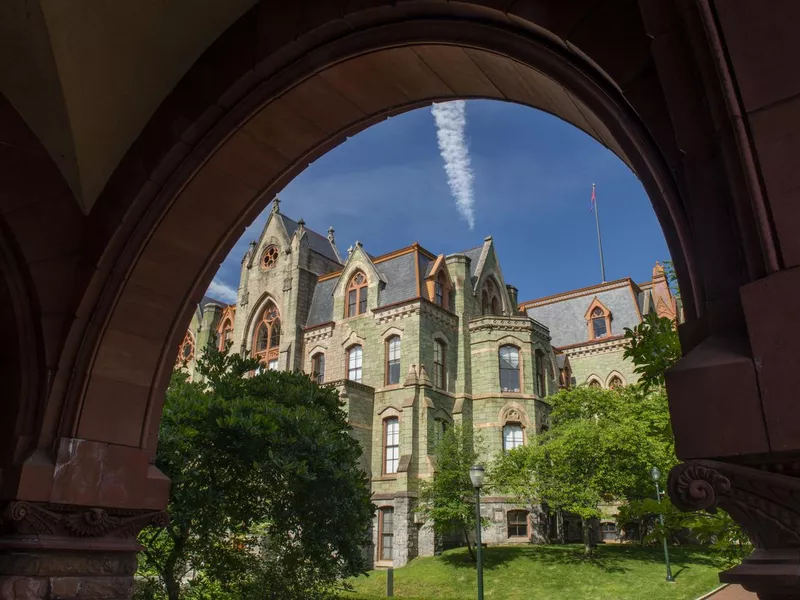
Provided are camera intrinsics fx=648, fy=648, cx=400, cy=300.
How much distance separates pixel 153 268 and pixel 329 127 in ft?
4.65

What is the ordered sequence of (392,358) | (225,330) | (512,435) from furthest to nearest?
A: 1. (225,330)
2. (392,358)
3. (512,435)

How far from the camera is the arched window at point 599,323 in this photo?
39.5 metres

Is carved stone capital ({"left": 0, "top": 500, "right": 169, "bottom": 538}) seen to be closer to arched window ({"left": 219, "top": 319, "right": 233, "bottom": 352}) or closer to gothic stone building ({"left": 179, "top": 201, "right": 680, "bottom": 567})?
gothic stone building ({"left": 179, "top": 201, "right": 680, "bottom": 567})

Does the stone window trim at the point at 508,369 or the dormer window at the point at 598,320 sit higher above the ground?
the dormer window at the point at 598,320

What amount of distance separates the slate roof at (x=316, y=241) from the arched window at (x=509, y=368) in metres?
12.2

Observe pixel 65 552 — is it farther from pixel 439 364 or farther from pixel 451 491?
pixel 439 364

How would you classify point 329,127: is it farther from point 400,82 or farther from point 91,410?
point 91,410

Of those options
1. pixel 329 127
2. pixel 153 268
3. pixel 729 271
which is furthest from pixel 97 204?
pixel 729 271

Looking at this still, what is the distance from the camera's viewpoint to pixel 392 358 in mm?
29469

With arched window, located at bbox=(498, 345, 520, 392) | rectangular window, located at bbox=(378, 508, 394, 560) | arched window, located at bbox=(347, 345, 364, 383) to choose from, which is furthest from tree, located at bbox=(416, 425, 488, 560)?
arched window, located at bbox=(347, 345, 364, 383)

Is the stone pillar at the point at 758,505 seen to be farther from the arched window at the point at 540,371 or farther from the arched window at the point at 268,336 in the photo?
the arched window at the point at 268,336

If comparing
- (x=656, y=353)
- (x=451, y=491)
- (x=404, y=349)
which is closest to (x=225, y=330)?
(x=404, y=349)

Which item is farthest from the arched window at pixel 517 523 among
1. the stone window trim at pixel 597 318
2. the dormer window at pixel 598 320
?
the dormer window at pixel 598 320

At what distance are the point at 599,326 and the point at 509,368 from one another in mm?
12103
